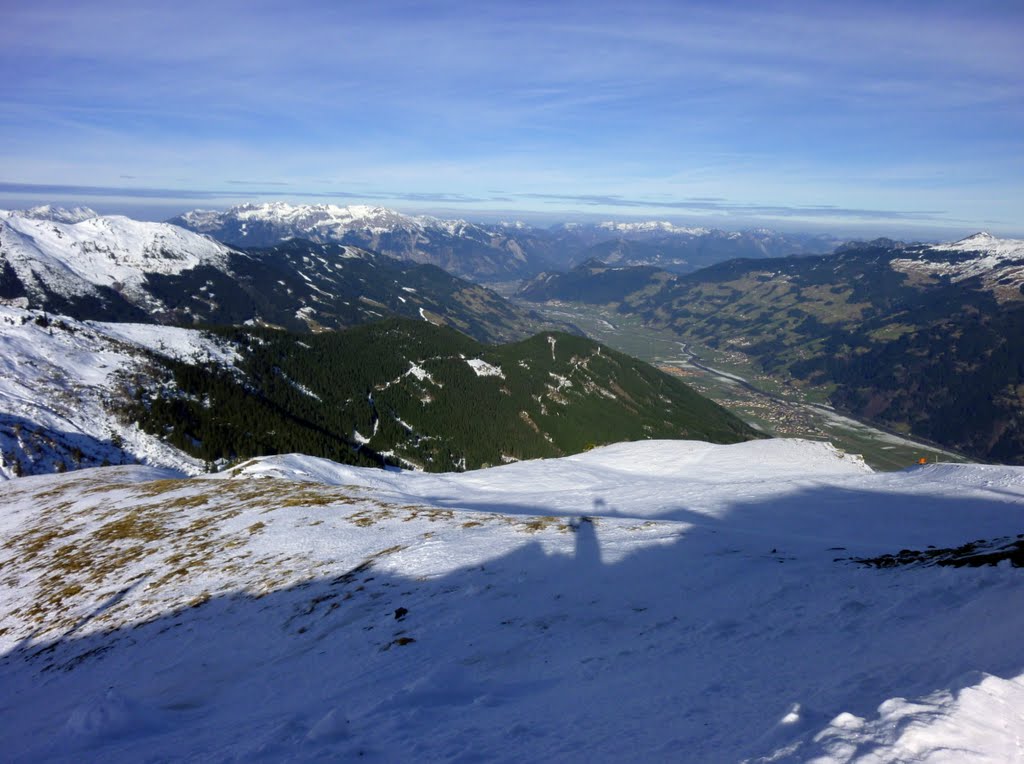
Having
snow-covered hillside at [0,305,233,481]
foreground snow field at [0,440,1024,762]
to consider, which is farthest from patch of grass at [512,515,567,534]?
snow-covered hillside at [0,305,233,481]

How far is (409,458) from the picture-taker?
180 m

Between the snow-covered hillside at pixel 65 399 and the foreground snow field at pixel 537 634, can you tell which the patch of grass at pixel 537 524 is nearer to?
the foreground snow field at pixel 537 634

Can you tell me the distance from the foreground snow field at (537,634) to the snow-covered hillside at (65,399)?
211 ft

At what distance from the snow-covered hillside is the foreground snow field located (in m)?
64.3

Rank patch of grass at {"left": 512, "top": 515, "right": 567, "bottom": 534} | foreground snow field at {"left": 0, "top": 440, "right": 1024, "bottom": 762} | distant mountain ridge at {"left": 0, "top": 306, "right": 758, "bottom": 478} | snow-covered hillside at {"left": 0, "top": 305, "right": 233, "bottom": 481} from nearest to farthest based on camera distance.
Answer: foreground snow field at {"left": 0, "top": 440, "right": 1024, "bottom": 762}
patch of grass at {"left": 512, "top": 515, "right": 567, "bottom": 534}
snow-covered hillside at {"left": 0, "top": 305, "right": 233, "bottom": 481}
distant mountain ridge at {"left": 0, "top": 306, "right": 758, "bottom": 478}

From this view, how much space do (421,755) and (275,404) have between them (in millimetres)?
169588

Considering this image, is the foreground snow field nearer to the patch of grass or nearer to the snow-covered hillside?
the patch of grass

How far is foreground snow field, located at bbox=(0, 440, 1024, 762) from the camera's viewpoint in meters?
8.47

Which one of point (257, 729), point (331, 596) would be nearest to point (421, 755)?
point (257, 729)

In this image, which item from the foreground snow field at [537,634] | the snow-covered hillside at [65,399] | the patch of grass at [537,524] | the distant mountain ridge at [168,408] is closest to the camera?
the foreground snow field at [537,634]

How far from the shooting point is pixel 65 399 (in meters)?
98.9

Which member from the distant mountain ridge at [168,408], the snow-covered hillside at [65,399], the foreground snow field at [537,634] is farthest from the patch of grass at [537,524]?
the distant mountain ridge at [168,408]

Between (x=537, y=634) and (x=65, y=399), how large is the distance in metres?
124

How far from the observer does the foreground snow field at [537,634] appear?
8469mm
